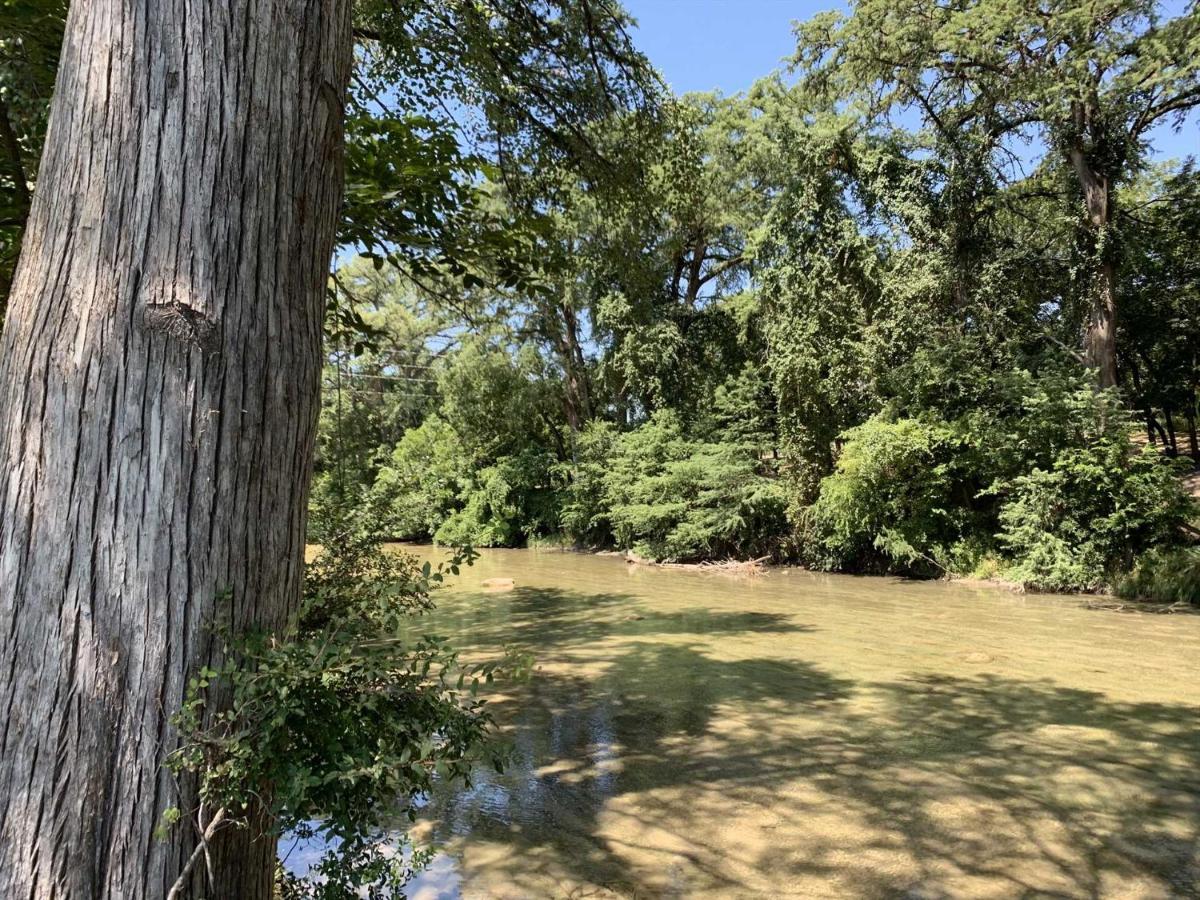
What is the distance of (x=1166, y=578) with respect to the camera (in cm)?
1146

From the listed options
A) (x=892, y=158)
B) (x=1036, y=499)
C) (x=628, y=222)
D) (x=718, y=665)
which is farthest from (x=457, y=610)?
(x=892, y=158)

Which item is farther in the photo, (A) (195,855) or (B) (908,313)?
(B) (908,313)

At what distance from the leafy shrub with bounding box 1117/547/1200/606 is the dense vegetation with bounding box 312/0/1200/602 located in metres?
0.29

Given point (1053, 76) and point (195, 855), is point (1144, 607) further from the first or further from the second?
point (195, 855)

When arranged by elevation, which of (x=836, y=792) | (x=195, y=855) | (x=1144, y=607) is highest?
(x=195, y=855)

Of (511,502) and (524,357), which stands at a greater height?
(524,357)

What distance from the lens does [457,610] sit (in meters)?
12.0

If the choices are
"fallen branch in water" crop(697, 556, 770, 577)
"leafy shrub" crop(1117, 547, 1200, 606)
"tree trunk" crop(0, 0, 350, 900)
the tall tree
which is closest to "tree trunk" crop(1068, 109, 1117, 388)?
the tall tree

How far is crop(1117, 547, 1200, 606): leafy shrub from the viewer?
1118 cm

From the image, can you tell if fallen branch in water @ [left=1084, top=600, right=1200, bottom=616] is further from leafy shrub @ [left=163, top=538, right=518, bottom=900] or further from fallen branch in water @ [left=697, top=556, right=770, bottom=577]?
leafy shrub @ [left=163, top=538, right=518, bottom=900]

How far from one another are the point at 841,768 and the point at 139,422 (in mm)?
4668

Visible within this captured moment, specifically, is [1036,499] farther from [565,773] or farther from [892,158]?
[565,773]

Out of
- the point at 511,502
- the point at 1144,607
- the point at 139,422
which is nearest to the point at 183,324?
the point at 139,422

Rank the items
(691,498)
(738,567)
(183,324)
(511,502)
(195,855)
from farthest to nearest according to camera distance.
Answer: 1. (511,502)
2. (691,498)
3. (738,567)
4. (183,324)
5. (195,855)
